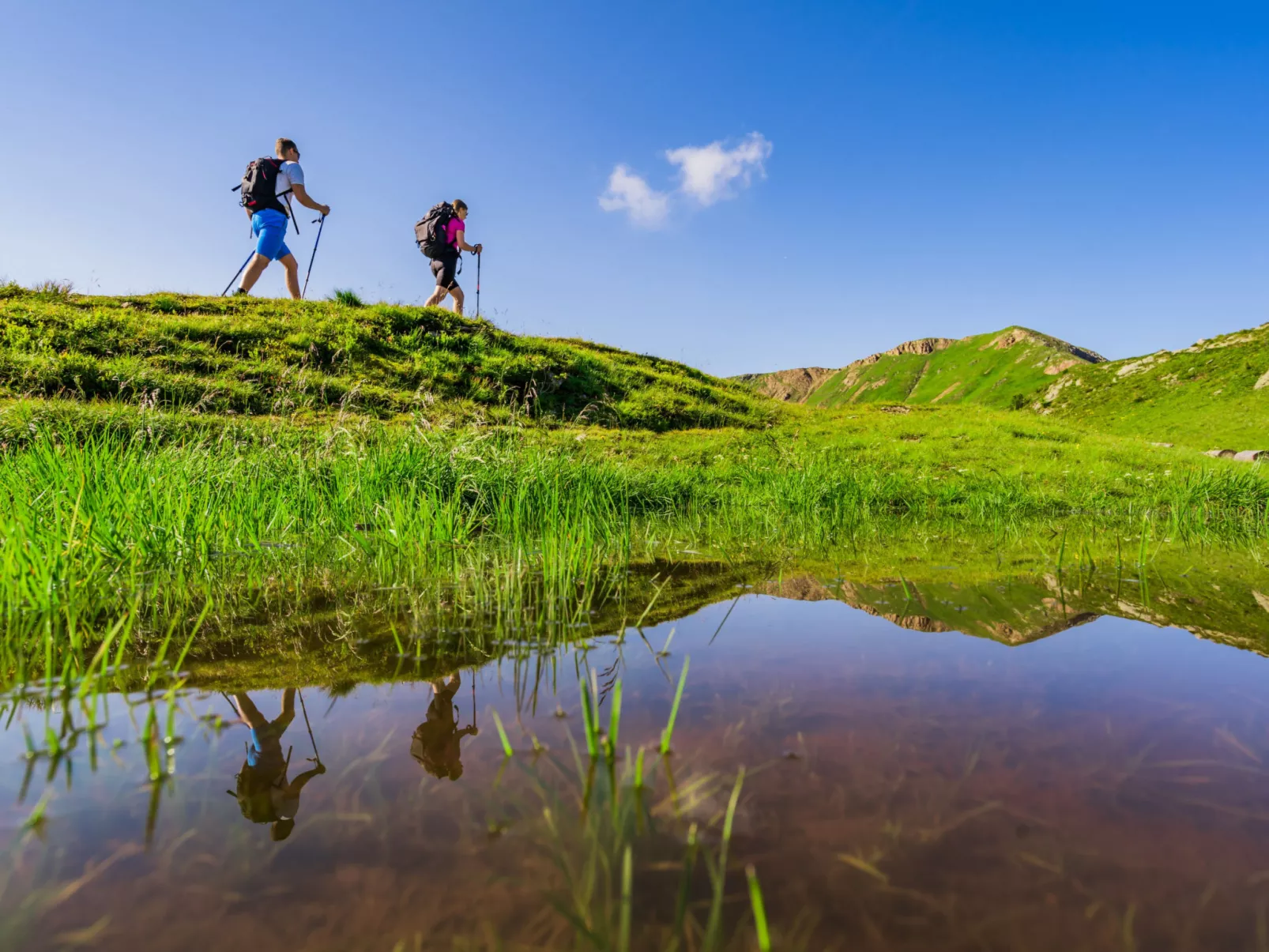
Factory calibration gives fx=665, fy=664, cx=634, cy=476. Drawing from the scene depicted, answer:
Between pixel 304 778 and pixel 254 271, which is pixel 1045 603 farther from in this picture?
pixel 254 271

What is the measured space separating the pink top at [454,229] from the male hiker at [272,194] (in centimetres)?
320

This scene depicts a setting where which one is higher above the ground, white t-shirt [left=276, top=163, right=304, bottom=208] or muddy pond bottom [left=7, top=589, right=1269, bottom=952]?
white t-shirt [left=276, top=163, right=304, bottom=208]

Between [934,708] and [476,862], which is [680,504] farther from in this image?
[476,862]

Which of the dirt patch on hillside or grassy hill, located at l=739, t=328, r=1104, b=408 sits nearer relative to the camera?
the dirt patch on hillside

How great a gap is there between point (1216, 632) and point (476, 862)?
12.7ft

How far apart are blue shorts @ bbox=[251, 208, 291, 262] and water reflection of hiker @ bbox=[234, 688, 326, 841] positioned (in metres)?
15.9

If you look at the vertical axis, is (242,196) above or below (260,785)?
above

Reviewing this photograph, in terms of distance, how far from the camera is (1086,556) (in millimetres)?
5891

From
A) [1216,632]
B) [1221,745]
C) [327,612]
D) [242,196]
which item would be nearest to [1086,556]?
[1216,632]

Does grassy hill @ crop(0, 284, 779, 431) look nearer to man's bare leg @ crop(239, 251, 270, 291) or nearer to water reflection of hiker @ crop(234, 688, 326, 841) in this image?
man's bare leg @ crop(239, 251, 270, 291)

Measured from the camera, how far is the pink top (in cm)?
1752

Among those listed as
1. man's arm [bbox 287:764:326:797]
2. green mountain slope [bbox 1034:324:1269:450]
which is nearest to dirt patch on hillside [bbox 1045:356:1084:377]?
green mountain slope [bbox 1034:324:1269:450]

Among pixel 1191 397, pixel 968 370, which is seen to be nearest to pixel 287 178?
pixel 1191 397

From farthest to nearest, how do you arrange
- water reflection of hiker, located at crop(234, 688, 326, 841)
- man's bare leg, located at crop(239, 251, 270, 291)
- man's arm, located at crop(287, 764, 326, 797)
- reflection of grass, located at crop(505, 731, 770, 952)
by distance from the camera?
man's bare leg, located at crop(239, 251, 270, 291) → man's arm, located at crop(287, 764, 326, 797) → water reflection of hiker, located at crop(234, 688, 326, 841) → reflection of grass, located at crop(505, 731, 770, 952)
